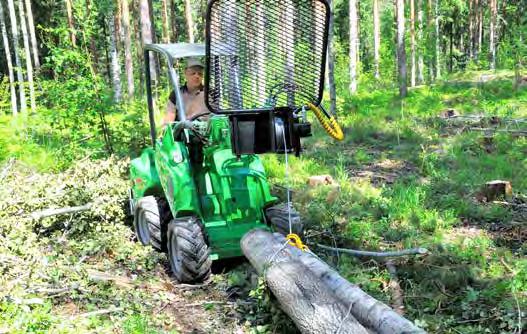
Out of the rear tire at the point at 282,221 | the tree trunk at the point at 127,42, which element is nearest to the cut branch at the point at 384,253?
the rear tire at the point at 282,221

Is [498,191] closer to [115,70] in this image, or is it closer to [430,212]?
[430,212]

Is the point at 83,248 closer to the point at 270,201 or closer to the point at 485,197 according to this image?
the point at 270,201

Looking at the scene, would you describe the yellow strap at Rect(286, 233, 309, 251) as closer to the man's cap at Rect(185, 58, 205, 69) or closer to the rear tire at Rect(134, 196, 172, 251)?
the rear tire at Rect(134, 196, 172, 251)

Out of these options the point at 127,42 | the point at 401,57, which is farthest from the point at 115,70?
the point at 401,57

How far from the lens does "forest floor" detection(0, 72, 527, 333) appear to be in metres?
4.18

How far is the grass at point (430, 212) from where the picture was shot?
4.41 meters

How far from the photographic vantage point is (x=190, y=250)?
5016 mm

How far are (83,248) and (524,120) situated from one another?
10.2 m

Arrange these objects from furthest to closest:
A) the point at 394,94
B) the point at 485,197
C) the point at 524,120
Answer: the point at 394,94, the point at 524,120, the point at 485,197

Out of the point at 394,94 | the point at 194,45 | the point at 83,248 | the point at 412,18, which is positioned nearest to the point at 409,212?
the point at 194,45

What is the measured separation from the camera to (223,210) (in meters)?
5.37

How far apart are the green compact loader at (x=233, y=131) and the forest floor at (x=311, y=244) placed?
0.44 m

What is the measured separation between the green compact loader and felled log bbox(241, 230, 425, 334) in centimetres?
62

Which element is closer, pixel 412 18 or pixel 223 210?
pixel 223 210
